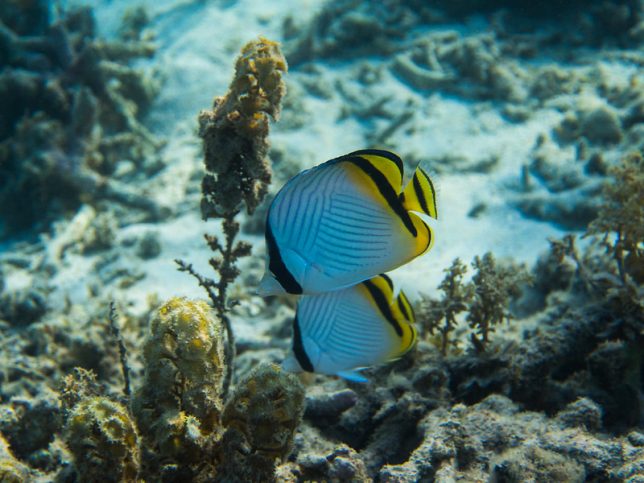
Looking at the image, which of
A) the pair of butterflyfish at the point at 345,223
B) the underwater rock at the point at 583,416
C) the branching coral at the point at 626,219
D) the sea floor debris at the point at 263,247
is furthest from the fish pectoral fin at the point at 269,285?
the branching coral at the point at 626,219

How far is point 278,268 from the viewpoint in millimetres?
1501

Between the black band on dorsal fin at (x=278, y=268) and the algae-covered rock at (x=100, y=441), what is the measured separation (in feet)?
2.62

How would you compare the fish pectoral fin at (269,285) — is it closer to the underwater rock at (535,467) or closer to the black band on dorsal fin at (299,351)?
the black band on dorsal fin at (299,351)

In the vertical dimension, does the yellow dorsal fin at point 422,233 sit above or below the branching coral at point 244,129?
below

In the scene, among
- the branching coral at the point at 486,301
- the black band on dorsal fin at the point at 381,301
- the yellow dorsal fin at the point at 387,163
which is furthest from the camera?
the branching coral at the point at 486,301

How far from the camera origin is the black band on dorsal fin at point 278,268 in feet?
4.84

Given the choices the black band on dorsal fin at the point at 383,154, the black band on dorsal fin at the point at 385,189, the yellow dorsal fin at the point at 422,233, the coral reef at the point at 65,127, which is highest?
the coral reef at the point at 65,127

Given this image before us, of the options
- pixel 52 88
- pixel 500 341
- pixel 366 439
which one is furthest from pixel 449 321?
pixel 52 88

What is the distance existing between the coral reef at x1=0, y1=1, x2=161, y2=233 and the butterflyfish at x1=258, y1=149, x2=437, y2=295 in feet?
16.9

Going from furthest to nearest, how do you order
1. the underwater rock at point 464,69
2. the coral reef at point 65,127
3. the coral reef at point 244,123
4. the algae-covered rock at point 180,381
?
1. the underwater rock at point 464,69
2. the coral reef at point 65,127
3. the coral reef at point 244,123
4. the algae-covered rock at point 180,381

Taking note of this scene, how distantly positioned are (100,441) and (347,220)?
46.0 inches

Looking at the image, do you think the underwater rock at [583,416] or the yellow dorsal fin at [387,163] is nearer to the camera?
the yellow dorsal fin at [387,163]

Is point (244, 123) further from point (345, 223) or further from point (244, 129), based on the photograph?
point (345, 223)

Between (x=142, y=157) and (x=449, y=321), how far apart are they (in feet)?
19.8
